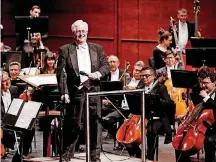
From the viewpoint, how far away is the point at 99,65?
22.3 ft

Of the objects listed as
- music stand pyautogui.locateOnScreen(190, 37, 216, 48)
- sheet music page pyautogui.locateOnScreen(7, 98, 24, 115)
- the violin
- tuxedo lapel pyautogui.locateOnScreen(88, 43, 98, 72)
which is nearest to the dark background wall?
music stand pyautogui.locateOnScreen(190, 37, 216, 48)

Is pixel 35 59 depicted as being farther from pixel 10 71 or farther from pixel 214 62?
pixel 214 62

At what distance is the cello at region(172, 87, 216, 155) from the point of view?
6.71 metres

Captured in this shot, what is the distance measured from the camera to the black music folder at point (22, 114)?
6613 millimetres

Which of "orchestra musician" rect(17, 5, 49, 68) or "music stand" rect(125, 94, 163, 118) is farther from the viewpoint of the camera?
"orchestra musician" rect(17, 5, 49, 68)

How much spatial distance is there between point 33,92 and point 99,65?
1073 millimetres

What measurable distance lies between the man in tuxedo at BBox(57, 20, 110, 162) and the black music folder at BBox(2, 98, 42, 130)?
1.16ft

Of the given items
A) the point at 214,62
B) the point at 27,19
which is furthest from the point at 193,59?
the point at 27,19

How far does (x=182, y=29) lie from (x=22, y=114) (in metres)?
4.58

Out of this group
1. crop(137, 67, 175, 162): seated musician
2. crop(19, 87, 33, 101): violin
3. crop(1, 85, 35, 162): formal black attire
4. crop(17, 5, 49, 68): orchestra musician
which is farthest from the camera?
crop(17, 5, 49, 68): orchestra musician

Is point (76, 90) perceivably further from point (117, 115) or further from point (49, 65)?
point (49, 65)

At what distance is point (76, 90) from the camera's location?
A: 263 inches

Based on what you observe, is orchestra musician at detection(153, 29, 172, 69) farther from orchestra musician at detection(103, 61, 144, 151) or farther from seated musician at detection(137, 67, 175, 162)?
seated musician at detection(137, 67, 175, 162)

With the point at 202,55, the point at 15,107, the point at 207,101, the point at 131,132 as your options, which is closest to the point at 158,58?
the point at 202,55
